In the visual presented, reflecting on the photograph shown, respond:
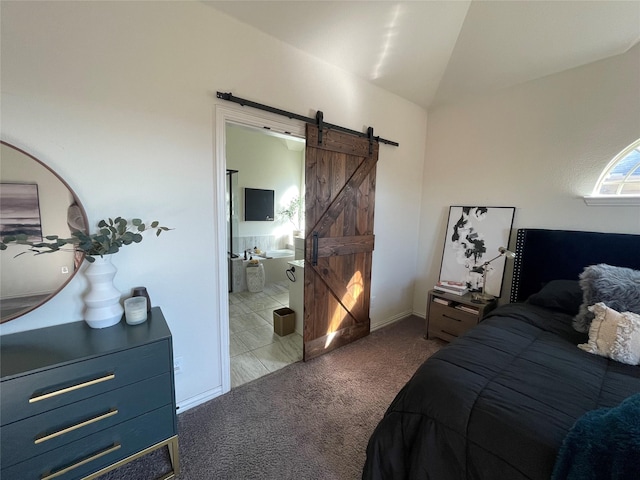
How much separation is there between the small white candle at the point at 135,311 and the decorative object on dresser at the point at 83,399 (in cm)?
4

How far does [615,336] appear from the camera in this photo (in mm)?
1439

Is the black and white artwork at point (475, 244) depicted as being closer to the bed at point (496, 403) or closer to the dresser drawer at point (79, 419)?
the bed at point (496, 403)

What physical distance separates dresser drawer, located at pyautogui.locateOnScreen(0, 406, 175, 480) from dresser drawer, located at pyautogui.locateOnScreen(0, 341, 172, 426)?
22 centimetres

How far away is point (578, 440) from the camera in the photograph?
84cm

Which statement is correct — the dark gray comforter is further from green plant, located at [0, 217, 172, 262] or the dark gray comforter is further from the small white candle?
green plant, located at [0, 217, 172, 262]

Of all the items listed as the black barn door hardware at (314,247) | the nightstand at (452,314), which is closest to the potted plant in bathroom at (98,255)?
the black barn door hardware at (314,247)

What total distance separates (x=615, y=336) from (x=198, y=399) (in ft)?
8.84

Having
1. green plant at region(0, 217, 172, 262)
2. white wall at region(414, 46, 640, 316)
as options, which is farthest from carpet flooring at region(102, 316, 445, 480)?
white wall at region(414, 46, 640, 316)

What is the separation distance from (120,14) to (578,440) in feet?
9.26

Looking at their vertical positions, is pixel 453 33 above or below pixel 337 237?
above

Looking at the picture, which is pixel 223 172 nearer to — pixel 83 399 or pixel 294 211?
pixel 83 399

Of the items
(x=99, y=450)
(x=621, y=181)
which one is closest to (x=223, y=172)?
(x=99, y=450)

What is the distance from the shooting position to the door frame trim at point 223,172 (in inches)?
73.1

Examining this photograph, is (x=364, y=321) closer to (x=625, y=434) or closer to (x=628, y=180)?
(x=625, y=434)
